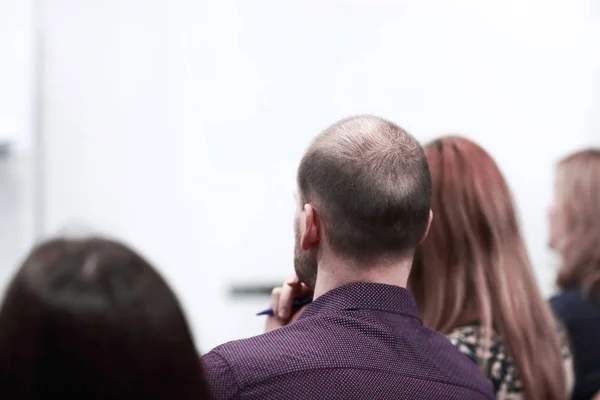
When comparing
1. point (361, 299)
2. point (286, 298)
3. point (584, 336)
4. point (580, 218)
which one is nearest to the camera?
point (361, 299)

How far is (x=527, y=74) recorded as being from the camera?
2.95m

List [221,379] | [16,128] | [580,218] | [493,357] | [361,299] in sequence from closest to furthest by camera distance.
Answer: [221,379]
[361,299]
[493,357]
[580,218]
[16,128]

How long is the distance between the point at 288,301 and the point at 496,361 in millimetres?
482

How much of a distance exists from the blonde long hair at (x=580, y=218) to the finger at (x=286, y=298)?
1233 millimetres

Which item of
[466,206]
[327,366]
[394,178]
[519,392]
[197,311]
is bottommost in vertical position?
[197,311]

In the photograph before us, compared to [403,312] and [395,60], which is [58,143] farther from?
[403,312]

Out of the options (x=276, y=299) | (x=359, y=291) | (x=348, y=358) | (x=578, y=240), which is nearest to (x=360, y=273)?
(x=359, y=291)

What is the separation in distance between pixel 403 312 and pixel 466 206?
0.50 meters

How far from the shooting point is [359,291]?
1.11 metres

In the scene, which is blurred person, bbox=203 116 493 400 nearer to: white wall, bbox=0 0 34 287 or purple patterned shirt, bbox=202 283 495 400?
purple patterned shirt, bbox=202 283 495 400

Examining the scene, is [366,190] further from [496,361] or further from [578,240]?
[578,240]

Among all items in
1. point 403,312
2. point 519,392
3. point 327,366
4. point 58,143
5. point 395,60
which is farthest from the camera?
point 395,60

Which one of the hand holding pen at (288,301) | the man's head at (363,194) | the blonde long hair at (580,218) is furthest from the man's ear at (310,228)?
the blonde long hair at (580,218)

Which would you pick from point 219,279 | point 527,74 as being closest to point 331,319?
point 219,279
